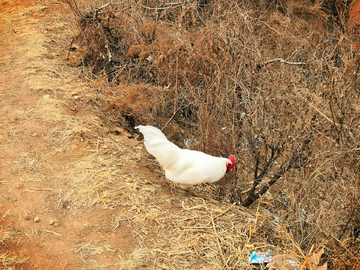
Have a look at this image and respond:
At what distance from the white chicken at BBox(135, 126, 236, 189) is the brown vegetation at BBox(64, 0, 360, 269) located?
609 millimetres

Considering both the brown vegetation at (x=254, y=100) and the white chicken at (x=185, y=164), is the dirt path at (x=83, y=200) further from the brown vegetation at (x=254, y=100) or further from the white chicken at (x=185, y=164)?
the brown vegetation at (x=254, y=100)

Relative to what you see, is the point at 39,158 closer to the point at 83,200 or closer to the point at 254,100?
the point at 83,200

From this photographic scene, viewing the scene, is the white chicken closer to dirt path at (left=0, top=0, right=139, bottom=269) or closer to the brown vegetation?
the brown vegetation

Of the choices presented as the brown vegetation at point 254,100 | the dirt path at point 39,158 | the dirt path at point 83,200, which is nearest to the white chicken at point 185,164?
the dirt path at point 83,200

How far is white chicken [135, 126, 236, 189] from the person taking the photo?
3.58 meters

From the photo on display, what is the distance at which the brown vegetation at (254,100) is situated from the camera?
3314mm

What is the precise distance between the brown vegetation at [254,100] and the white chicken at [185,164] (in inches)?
24.0

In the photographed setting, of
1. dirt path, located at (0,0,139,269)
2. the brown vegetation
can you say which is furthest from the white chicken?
dirt path, located at (0,0,139,269)

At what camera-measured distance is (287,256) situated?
3.16 meters

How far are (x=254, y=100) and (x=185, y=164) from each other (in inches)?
51.7

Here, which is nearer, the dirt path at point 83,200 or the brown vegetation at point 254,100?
the dirt path at point 83,200

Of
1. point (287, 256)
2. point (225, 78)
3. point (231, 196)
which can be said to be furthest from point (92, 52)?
point (287, 256)

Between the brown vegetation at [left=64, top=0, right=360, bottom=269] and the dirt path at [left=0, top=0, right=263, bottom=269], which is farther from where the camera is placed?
the brown vegetation at [left=64, top=0, right=360, bottom=269]

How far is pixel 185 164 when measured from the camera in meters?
3.64
